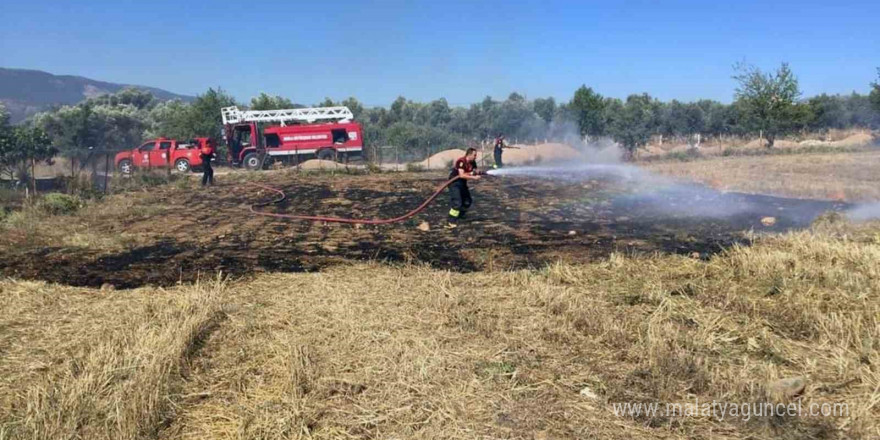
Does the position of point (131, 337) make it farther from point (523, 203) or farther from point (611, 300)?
point (523, 203)

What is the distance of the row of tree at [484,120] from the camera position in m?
30.9

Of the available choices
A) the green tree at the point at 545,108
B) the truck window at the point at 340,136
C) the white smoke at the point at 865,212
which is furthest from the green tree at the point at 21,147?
the green tree at the point at 545,108

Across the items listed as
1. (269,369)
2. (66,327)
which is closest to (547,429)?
(269,369)

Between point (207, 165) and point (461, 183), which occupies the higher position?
point (207, 165)

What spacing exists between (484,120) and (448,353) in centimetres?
4833

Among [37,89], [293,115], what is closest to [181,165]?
[293,115]

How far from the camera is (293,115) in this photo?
96.1 feet

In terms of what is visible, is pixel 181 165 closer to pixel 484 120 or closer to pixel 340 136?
pixel 340 136

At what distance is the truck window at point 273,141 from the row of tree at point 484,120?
22.1 feet

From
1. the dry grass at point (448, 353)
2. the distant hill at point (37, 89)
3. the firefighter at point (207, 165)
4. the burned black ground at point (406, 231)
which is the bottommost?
the dry grass at point (448, 353)

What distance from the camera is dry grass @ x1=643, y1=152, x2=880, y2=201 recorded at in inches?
592

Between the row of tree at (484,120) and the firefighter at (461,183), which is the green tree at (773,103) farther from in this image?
the firefighter at (461,183)

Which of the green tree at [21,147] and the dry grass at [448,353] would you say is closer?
the dry grass at [448,353]

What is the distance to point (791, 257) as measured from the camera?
7.21 metres
